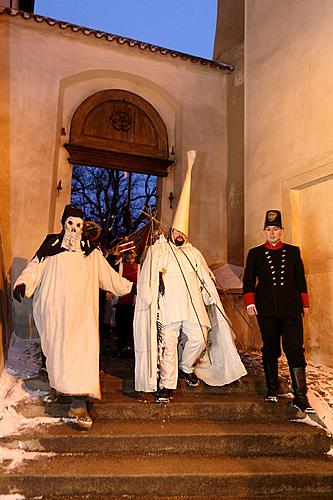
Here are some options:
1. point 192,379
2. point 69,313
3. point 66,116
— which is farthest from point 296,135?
point 66,116

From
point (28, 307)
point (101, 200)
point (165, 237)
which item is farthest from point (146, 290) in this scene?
point (101, 200)

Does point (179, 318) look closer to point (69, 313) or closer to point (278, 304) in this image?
point (278, 304)

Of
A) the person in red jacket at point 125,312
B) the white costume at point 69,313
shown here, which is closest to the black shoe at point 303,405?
the white costume at point 69,313

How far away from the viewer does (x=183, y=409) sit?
3.95 metres

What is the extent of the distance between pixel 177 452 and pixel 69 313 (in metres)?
1.48

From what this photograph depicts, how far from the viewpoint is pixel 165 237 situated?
15.7 feet

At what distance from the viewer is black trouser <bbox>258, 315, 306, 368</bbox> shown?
4.08 meters

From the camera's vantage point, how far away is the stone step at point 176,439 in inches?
132

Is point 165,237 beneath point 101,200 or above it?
beneath

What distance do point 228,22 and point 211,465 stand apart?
10.4 meters

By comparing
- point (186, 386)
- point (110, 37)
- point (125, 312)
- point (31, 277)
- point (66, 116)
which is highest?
point (110, 37)

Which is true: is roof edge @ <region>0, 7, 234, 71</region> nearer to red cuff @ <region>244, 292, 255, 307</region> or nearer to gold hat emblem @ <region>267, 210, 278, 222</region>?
gold hat emblem @ <region>267, 210, 278, 222</region>

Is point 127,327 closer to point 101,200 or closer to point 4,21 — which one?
point 4,21

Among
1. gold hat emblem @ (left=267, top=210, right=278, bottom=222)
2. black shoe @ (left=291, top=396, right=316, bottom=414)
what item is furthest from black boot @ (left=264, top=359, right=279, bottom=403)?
gold hat emblem @ (left=267, top=210, right=278, bottom=222)
